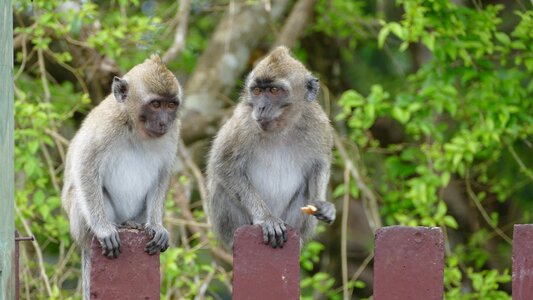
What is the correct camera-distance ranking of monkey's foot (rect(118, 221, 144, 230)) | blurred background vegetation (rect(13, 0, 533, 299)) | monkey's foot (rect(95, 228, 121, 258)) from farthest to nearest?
blurred background vegetation (rect(13, 0, 533, 299))
monkey's foot (rect(118, 221, 144, 230))
monkey's foot (rect(95, 228, 121, 258))

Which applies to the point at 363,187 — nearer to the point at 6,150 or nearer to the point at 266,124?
the point at 266,124

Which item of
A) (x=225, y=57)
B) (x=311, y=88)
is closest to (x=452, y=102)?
(x=311, y=88)

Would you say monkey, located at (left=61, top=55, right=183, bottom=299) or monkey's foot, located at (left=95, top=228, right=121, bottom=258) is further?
monkey, located at (left=61, top=55, right=183, bottom=299)

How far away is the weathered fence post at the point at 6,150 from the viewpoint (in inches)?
133

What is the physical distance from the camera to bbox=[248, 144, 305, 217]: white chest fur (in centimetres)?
613

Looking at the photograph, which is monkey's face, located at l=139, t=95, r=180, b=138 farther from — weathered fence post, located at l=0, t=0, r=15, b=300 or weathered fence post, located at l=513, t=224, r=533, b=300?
weathered fence post, located at l=513, t=224, r=533, b=300

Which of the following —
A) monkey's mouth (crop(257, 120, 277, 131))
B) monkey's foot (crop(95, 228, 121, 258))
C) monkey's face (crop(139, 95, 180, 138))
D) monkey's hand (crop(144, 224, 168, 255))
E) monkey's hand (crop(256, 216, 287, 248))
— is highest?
monkey's face (crop(139, 95, 180, 138))

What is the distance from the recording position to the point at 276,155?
20.3 feet

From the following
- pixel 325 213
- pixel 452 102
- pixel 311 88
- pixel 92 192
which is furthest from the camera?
pixel 452 102

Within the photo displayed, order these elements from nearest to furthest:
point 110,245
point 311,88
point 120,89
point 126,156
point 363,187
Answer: point 110,245, point 120,89, point 126,156, point 311,88, point 363,187

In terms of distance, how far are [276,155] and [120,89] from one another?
3.35ft

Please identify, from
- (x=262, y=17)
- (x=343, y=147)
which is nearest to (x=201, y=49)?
(x=262, y=17)

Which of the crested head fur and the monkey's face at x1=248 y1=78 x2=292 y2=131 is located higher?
the crested head fur

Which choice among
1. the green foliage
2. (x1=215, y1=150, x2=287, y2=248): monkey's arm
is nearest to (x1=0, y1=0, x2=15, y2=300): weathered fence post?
(x1=215, y1=150, x2=287, y2=248): monkey's arm
